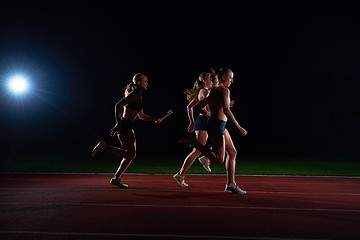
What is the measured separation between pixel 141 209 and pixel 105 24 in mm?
22899

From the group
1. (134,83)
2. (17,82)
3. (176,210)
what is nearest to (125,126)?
(134,83)

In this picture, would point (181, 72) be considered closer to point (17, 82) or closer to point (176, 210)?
point (17, 82)

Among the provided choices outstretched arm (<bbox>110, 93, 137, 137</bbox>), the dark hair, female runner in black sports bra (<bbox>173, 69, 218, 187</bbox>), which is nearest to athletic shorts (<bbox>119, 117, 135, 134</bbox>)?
outstretched arm (<bbox>110, 93, 137, 137</bbox>)

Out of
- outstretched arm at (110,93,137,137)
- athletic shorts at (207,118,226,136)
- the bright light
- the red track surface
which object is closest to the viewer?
the red track surface

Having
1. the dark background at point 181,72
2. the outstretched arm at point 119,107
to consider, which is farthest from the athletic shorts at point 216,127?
the dark background at point 181,72

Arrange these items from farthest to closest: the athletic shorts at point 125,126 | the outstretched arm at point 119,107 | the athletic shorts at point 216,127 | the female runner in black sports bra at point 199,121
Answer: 1. the female runner in black sports bra at point 199,121
2. the athletic shorts at point 125,126
3. the outstretched arm at point 119,107
4. the athletic shorts at point 216,127

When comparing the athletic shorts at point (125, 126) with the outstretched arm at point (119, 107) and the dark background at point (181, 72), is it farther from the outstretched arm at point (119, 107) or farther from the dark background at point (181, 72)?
the dark background at point (181, 72)

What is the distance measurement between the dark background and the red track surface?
17.7 meters

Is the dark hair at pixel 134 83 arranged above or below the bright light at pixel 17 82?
below

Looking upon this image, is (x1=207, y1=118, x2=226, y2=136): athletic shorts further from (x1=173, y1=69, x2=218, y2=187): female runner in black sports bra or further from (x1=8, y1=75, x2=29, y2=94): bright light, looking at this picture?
(x1=8, y1=75, x2=29, y2=94): bright light

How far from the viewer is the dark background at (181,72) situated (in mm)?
25703

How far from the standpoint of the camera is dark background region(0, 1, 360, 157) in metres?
25.7

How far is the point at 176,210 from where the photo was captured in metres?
5.07

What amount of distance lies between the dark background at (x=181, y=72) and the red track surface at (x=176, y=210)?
17.7m
